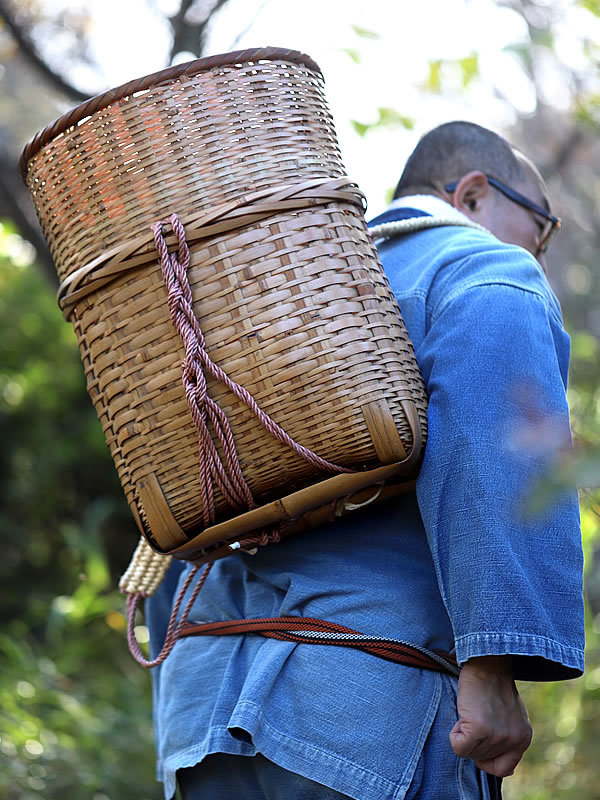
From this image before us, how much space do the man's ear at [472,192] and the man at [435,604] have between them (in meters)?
0.44

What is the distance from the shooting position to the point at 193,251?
4.56 feet

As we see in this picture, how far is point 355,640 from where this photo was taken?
4.65 ft

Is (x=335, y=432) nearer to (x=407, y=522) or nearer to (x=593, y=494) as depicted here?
(x=407, y=522)

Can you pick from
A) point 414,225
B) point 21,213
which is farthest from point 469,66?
point 21,213

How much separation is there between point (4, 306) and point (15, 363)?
0.33 m

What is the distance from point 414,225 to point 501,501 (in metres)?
0.66

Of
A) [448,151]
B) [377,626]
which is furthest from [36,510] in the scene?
[377,626]

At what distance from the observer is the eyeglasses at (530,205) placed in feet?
6.61

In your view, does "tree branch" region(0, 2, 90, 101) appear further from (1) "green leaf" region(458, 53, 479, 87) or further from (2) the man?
(2) the man

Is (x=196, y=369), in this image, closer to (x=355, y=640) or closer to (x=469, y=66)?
(x=355, y=640)

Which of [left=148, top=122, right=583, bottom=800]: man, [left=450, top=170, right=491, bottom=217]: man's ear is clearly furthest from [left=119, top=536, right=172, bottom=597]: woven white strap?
[left=450, top=170, right=491, bottom=217]: man's ear

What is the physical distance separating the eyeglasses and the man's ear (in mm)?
16

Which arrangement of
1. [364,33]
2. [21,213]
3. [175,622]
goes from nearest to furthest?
1. [175,622]
2. [364,33]
3. [21,213]

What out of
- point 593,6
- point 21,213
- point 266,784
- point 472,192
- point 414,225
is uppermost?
point 593,6
